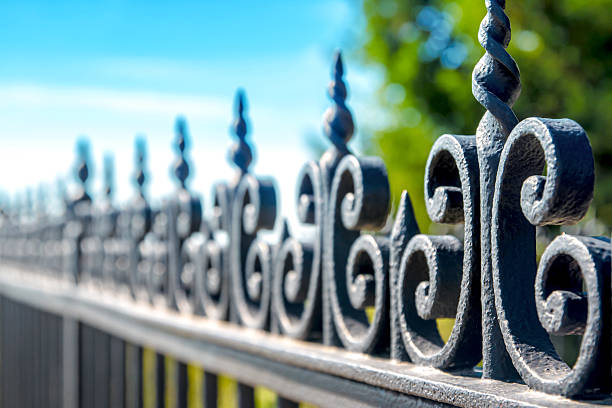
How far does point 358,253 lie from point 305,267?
247mm

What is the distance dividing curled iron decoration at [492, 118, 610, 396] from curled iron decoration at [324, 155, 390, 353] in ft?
1.12

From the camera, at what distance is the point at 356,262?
1436 mm

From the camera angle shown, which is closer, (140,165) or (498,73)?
(498,73)

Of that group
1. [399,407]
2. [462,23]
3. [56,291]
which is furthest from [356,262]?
[462,23]

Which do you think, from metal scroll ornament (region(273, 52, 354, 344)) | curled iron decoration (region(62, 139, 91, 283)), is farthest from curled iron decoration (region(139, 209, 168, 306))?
curled iron decoration (region(62, 139, 91, 283))

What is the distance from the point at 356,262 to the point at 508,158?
1.61ft

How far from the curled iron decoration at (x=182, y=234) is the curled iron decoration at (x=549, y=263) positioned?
55.5 inches

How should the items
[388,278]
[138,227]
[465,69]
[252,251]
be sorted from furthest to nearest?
[465,69] < [138,227] < [252,251] < [388,278]

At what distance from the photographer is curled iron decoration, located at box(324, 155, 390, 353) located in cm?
137

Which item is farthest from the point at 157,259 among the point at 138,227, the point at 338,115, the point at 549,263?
the point at 549,263

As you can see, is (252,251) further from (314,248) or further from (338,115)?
(338,115)

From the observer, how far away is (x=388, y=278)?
4.50ft

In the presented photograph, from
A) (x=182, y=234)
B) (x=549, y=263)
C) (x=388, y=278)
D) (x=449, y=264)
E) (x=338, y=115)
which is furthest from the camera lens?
(x=182, y=234)

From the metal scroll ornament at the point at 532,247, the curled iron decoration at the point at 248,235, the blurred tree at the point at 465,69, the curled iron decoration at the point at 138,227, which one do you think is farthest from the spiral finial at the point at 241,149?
the blurred tree at the point at 465,69
